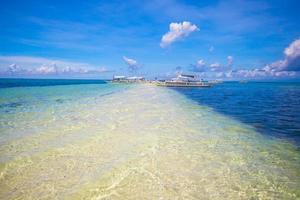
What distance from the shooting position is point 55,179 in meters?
6.62

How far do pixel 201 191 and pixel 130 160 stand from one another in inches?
126

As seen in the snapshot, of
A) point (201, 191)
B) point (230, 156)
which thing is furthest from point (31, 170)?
point (230, 156)

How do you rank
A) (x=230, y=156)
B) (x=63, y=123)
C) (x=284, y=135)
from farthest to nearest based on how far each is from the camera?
(x=63, y=123), (x=284, y=135), (x=230, y=156)

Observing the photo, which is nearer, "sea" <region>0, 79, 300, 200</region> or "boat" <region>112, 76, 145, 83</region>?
"sea" <region>0, 79, 300, 200</region>

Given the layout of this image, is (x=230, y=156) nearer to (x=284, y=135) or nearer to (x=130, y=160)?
(x=130, y=160)

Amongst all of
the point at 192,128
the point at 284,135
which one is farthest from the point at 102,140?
the point at 284,135

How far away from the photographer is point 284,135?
12.9 meters

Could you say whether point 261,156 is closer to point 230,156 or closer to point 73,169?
point 230,156

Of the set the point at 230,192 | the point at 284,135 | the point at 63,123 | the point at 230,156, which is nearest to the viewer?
the point at 230,192

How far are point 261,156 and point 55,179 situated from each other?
7.89 m

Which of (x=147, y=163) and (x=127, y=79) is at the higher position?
(x=127, y=79)

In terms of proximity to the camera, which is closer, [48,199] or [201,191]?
[48,199]

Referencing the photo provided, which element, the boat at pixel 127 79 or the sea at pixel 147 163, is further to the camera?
the boat at pixel 127 79

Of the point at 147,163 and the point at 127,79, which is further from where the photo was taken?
the point at 127,79
